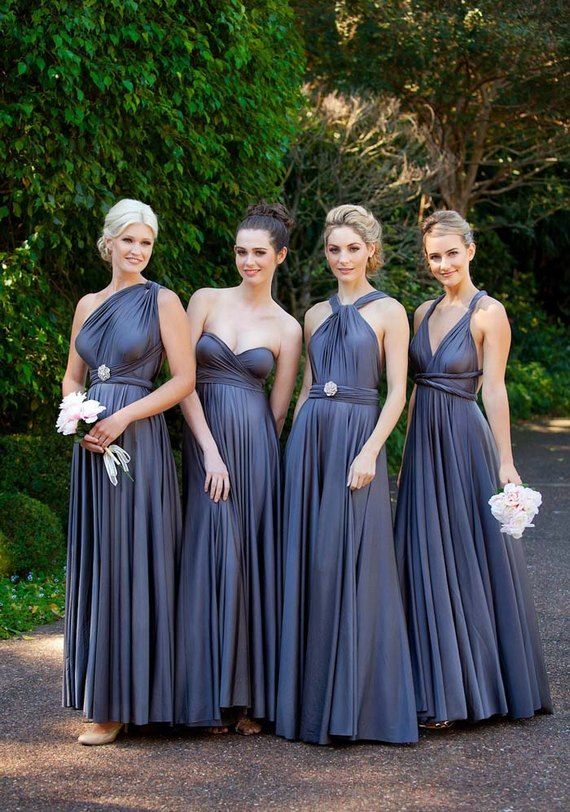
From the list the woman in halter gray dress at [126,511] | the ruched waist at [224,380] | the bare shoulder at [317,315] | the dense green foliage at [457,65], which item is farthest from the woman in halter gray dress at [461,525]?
the dense green foliage at [457,65]

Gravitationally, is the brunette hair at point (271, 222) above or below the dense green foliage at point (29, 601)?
above

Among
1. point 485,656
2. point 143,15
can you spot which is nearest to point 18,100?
point 143,15

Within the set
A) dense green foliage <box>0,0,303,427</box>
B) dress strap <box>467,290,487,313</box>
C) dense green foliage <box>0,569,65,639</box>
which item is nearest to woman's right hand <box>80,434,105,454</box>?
dress strap <box>467,290,487,313</box>

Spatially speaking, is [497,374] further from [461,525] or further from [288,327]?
[288,327]

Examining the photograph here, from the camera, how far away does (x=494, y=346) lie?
468cm

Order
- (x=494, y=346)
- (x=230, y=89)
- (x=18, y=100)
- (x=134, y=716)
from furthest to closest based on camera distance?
1. (x=230, y=89)
2. (x=18, y=100)
3. (x=494, y=346)
4. (x=134, y=716)

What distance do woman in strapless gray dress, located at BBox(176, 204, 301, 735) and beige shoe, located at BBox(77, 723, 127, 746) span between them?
0.29m

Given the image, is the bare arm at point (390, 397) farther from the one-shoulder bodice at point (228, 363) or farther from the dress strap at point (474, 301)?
the one-shoulder bodice at point (228, 363)

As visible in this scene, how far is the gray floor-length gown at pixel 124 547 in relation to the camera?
438cm

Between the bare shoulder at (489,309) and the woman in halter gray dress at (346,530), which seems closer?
the woman in halter gray dress at (346,530)

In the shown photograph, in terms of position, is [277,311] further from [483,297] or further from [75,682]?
[75,682]

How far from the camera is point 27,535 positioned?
288 inches

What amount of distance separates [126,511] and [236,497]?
18.5 inches

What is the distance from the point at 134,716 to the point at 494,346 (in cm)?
217
